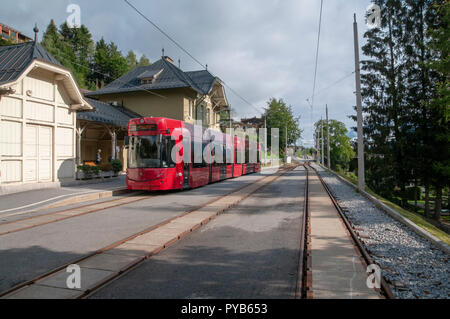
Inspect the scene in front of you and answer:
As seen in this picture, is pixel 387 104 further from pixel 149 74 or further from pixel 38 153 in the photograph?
pixel 38 153

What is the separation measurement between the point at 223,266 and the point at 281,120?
6208 cm

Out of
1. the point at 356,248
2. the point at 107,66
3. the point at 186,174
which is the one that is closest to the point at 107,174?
the point at 186,174

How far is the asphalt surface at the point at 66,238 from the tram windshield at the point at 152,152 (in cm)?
316

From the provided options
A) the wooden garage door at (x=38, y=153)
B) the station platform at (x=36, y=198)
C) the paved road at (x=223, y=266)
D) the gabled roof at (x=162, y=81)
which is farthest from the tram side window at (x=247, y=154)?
the paved road at (x=223, y=266)

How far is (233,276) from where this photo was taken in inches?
169

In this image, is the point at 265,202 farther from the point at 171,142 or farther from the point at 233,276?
the point at 233,276

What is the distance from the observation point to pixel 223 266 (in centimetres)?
471

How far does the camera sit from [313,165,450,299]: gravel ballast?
3958 mm

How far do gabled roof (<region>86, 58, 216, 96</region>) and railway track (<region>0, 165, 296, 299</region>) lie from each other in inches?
817

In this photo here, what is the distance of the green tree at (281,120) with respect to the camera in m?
64.1

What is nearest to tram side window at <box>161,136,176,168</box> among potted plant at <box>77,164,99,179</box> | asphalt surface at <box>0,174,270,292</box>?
asphalt surface at <box>0,174,270,292</box>

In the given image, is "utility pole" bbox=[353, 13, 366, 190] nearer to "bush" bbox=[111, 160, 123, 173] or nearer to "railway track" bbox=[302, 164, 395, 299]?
"railway track" bbox=[302, 164, 395, 299]

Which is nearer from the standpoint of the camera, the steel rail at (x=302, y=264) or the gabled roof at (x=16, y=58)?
the steel rail at (x=302, y=264)

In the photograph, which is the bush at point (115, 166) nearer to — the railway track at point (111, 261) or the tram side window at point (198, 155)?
the tram side window at point (198, 155)
